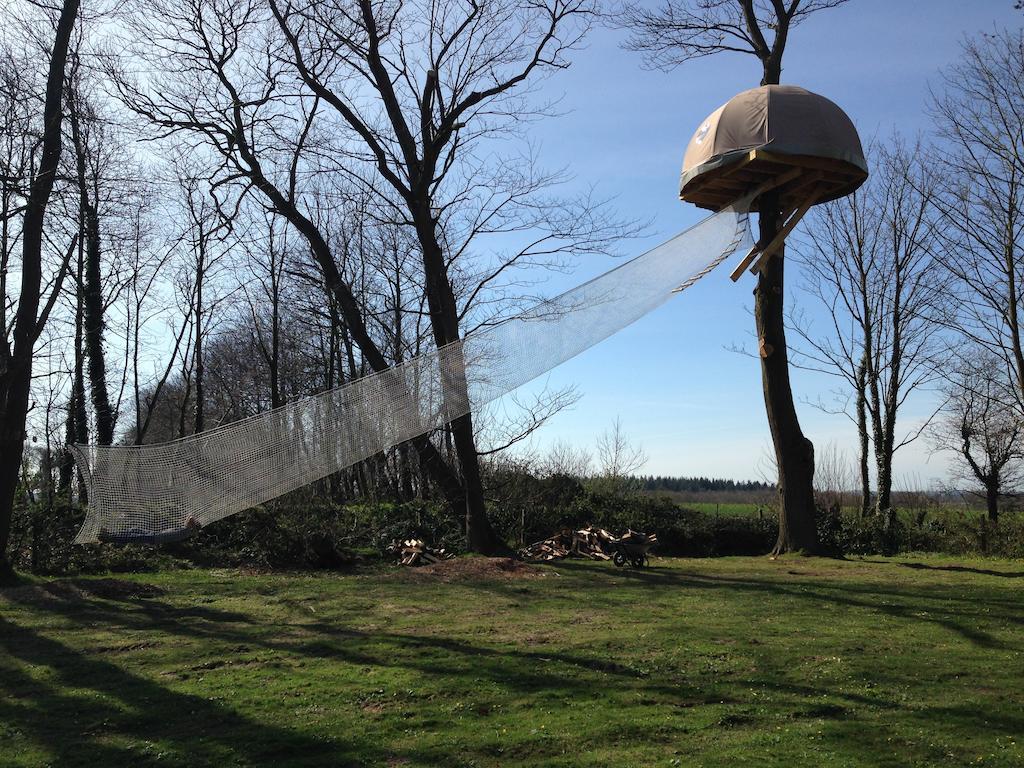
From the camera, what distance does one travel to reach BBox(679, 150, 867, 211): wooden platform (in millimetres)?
6422

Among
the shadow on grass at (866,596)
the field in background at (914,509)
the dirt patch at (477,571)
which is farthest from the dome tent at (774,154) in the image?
the field in background at (914,509)

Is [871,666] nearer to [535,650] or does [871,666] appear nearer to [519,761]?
[535,650]

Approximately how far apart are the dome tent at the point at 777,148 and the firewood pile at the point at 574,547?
252 inches

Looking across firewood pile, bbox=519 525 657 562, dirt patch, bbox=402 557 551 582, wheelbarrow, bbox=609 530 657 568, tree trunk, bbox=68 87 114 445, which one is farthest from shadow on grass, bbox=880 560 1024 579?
tree trunk, bbox=68 87 114 445

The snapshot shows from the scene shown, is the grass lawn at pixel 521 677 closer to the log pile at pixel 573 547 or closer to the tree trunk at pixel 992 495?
the log pile at pixel 573 547

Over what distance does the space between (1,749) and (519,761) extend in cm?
251

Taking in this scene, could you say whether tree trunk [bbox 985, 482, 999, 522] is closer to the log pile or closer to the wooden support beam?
the log pile

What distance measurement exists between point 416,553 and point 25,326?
5.66 metres

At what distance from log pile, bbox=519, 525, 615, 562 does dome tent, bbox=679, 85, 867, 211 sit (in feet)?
21.4

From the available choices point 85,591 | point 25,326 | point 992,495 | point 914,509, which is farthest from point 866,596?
point 992,495

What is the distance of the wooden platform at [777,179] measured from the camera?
6422 millimetres

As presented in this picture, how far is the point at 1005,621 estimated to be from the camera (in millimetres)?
6453

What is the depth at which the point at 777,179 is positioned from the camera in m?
6.64

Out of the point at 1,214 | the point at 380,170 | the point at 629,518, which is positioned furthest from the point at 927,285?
the point at 1,214
